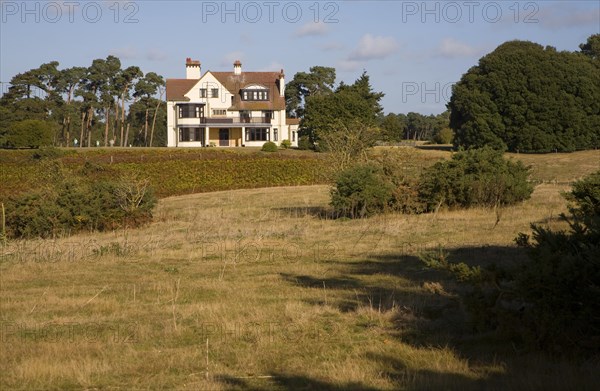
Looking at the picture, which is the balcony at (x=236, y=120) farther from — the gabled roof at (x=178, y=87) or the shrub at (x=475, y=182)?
the shrub at (x=475, y=182)

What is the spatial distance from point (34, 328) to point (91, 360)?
2157mm

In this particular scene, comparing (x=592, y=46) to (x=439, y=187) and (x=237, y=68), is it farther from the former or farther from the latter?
(x=439, y=187)

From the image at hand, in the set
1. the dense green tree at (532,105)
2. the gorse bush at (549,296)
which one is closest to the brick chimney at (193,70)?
the dense green tree at (532,105)

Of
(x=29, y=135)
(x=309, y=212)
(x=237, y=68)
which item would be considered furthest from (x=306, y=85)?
(x=309, y=212)

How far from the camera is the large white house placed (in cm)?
8100

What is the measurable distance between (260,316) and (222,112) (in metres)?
72.6

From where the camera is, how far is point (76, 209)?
26359 mm

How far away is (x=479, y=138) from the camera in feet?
235

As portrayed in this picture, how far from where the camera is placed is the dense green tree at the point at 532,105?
71125 mm

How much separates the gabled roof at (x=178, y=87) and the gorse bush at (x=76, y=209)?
2116 inches

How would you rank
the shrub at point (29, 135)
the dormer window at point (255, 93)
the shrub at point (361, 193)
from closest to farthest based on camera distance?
the shrub at point (361, 193), the shrub at point (29, 135), the dormer window at point (255, 93)

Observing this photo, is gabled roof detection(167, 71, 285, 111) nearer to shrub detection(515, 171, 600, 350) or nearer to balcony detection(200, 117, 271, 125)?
balcony detection(200, 117, 271, 125)

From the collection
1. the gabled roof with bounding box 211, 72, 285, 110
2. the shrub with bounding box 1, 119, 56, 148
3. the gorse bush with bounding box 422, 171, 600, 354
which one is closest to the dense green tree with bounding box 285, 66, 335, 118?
the gabled roof with bounding box 211, 72, 285, 110

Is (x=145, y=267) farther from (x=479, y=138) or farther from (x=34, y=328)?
(x=479, y=138)
